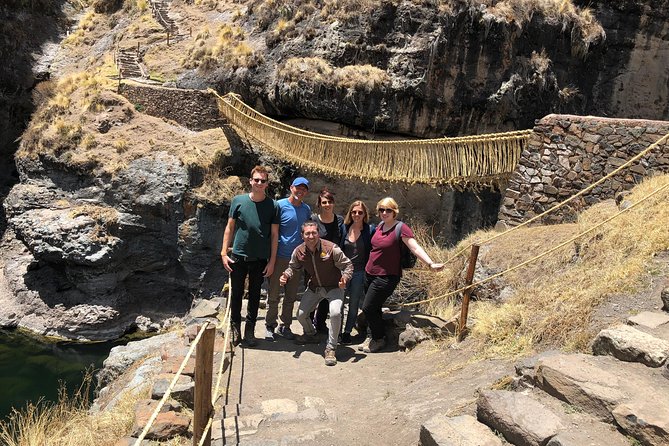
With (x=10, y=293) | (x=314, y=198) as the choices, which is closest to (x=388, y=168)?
(x=314, y=198)

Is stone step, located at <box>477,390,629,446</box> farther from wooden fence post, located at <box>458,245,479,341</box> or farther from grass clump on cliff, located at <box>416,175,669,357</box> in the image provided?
wooden fence post, located at <box>458,245,479,341</box>

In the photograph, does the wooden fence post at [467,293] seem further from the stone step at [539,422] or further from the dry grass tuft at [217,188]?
the dry grass tuft at [217,188]

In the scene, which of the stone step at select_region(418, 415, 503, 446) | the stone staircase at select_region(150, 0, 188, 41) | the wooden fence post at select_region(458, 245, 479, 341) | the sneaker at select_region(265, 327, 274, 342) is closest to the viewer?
the stone step at select_region(418, 415, 503, 446)

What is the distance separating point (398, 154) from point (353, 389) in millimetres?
5862

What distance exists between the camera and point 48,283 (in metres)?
12.8

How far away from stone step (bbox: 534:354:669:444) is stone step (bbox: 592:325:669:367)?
51 mm

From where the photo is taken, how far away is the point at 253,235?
16.6ft

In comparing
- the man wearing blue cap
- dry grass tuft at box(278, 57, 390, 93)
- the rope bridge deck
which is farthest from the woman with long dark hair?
dry grass tuft at box(278, 57, 390, 93)

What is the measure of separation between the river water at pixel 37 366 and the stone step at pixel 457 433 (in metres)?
7.70

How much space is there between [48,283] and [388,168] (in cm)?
935

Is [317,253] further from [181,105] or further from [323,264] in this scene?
[181,105]

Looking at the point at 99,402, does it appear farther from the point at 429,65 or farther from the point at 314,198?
the point at 429,65

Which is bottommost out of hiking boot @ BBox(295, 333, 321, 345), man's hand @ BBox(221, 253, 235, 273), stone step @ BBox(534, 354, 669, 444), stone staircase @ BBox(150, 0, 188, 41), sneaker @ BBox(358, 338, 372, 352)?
hiking boot @ BBox(295, 333, 321, 345)

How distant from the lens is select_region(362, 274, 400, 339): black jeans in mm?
5023
